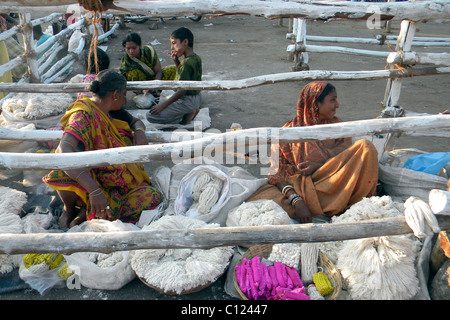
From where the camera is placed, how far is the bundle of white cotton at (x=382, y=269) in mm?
2209

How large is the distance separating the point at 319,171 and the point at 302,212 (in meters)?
0.38

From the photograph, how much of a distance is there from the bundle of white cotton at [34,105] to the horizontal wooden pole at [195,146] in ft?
8.33

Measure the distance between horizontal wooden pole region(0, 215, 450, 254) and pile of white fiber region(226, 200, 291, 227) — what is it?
820 mm

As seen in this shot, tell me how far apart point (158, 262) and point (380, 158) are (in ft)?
6.92

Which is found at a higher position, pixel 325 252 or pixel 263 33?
pixel 263 33

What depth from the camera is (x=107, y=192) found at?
301 centimetres

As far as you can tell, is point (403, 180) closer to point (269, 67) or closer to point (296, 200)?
point (296, 200)

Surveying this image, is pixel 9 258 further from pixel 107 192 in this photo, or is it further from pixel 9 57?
pixel 9 57

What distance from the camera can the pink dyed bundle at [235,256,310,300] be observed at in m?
2.26

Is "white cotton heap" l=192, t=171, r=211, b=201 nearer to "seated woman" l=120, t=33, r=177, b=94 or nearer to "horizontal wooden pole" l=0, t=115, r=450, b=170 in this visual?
"horizontal wooden pole" l=0, t=115, r=450, b=170

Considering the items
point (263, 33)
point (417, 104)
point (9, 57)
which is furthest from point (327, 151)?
point (263, 33)

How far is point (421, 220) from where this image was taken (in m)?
1.75

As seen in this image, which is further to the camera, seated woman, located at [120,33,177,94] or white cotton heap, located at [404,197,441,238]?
seated woman, located at [120,33,177,94]

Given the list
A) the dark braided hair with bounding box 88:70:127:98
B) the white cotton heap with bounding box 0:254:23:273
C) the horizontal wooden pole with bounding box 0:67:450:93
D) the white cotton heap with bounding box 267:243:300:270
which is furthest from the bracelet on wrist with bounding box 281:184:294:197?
the white cotton heap with bounding box 0:254:23:273
